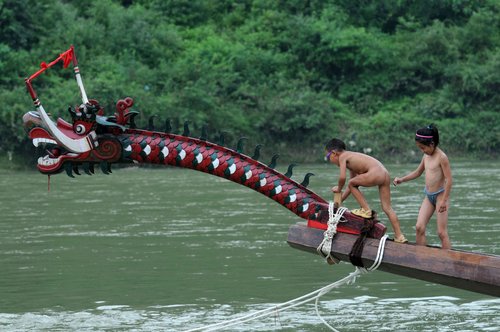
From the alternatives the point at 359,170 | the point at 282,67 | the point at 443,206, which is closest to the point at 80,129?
the point at 359,170

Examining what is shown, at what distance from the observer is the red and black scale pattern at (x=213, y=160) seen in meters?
11.2

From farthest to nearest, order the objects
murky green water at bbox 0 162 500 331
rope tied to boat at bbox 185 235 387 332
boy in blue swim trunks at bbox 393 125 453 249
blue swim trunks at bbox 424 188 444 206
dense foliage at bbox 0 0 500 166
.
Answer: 1. dense foliage at bbox 0 0 500 166
2. murky green water at bbox 0 162 500 331
3. blue swim trunks at bbox 424 188 444 206
4. boy in blue swim trunks at bbox 393 125 453 249
5. rope tied to boat at bbox 185 235 387 332

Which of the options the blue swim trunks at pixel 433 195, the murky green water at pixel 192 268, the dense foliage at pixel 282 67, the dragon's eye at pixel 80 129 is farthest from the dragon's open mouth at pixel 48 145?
the dense foliage at pixel 282 67

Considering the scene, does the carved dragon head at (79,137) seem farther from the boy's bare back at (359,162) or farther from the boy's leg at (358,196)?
the boy's leg at (358,196)

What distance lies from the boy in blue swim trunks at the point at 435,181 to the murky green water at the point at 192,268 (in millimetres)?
1344

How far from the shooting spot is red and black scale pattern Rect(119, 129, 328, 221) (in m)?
11.2

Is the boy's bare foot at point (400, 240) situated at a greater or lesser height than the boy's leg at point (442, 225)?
lesser

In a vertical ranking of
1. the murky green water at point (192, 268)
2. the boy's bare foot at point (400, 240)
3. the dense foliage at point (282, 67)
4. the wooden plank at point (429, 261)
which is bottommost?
the murky green water at point (192, 268)

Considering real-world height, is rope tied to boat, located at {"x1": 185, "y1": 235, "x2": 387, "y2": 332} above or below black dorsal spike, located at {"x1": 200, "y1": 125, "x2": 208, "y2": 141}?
below

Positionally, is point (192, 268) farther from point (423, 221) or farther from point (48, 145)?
point (423, 221)

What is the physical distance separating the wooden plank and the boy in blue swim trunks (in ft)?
1.41

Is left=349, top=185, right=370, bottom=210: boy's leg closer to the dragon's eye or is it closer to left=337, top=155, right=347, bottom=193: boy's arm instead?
left=337, top=155, right=347, bottom=193: boy's arm

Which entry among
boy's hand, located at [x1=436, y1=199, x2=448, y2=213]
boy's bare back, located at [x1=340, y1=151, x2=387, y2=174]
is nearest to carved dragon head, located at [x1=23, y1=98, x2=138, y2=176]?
boy's bare back, located at [x1=340, y1=151, x2=387, y2=174]

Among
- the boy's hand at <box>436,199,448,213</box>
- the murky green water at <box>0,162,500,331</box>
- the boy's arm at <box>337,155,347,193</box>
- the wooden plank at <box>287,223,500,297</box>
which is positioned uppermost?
the boy's arm at <box>337,155,347,193</box>
